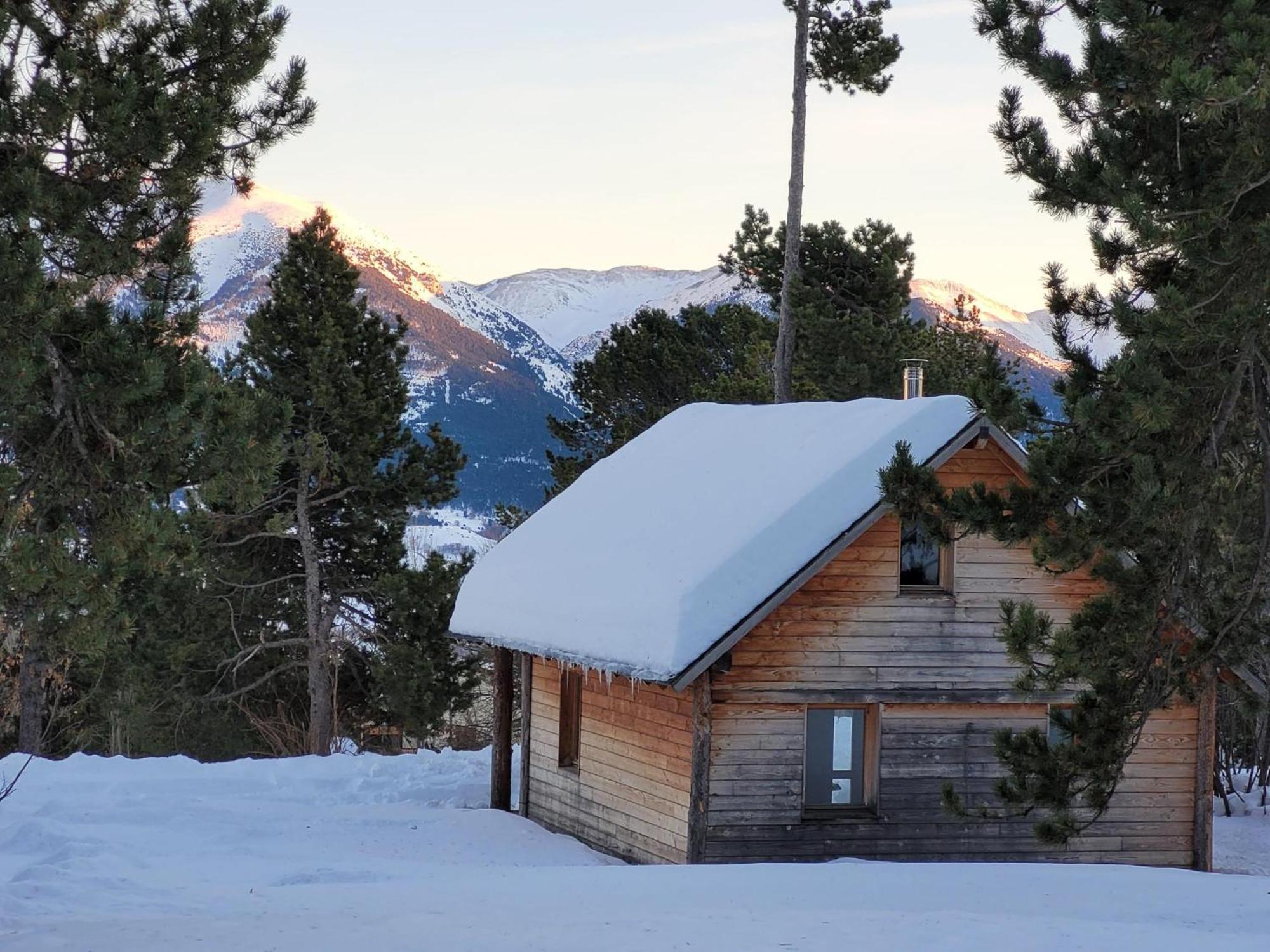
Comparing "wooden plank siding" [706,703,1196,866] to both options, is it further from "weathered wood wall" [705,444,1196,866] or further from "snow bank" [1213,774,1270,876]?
"snow bank" [1213,774,1270,876]

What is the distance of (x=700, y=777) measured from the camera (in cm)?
1419

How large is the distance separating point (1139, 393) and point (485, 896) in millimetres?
6113

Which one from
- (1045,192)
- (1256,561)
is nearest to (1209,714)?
(1256,561)

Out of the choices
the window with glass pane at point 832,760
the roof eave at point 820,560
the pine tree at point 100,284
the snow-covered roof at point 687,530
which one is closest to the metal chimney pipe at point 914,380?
the snow-covered roof at point 687,530

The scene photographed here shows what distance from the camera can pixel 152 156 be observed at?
27.5ft

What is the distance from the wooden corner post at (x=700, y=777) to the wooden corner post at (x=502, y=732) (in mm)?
5462

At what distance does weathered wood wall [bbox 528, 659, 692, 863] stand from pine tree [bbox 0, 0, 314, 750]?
689cm

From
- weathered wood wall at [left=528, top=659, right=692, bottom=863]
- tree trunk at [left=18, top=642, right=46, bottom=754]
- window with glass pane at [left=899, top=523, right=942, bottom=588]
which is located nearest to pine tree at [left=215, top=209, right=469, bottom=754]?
tree trunk at [left=18, top=642, right=46, bottom=754]

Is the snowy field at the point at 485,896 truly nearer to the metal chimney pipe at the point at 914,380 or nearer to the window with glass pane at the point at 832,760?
the window with glass pane at the point at 832,760

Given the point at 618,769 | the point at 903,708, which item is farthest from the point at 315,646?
the point at 903,708

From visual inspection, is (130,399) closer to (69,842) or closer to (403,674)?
(69,842)

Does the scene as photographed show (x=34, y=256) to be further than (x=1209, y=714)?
No

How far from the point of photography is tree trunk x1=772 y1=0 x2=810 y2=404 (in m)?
27.7

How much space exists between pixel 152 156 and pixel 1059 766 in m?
8.05
